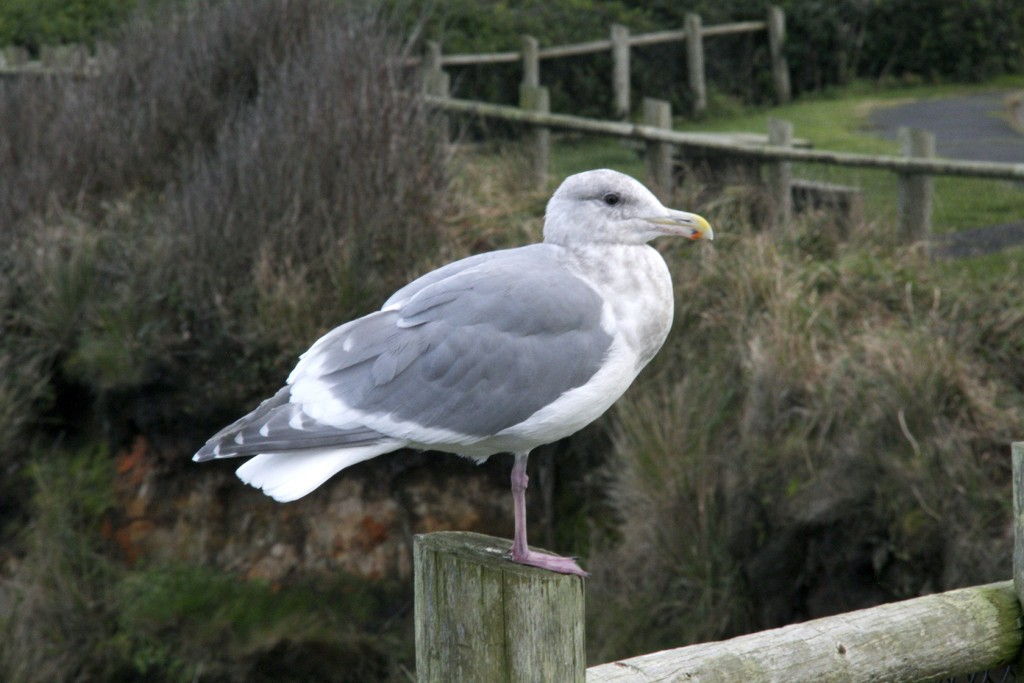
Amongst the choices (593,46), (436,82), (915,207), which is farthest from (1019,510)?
(593,46)

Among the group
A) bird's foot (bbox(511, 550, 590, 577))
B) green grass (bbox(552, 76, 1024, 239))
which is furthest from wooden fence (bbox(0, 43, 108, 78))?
bird's foot (bbox(511, 550, 590, 577))

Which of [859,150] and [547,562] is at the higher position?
[547,562]

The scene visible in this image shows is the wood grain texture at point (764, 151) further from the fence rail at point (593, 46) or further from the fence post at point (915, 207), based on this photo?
the fence rail at point (593, 46)

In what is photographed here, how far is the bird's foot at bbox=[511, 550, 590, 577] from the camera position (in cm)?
223

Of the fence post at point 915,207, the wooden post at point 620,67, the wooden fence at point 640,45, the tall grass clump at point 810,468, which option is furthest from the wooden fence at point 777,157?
the wooden post at point 620,67

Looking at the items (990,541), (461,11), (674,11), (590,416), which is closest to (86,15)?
(461,11)

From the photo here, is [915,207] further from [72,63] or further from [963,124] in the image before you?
[963,124]

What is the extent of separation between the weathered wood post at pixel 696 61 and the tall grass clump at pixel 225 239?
8.27m

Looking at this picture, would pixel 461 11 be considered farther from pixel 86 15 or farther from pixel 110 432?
pixel 110 432

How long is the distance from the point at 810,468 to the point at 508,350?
2.82m

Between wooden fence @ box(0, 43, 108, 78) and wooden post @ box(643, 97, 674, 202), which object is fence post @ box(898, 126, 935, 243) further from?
wooden fence @ box(0, 43, 108, 78)

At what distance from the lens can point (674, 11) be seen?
1634 centimetres

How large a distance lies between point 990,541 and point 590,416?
258 cm

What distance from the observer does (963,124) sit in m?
13.4
